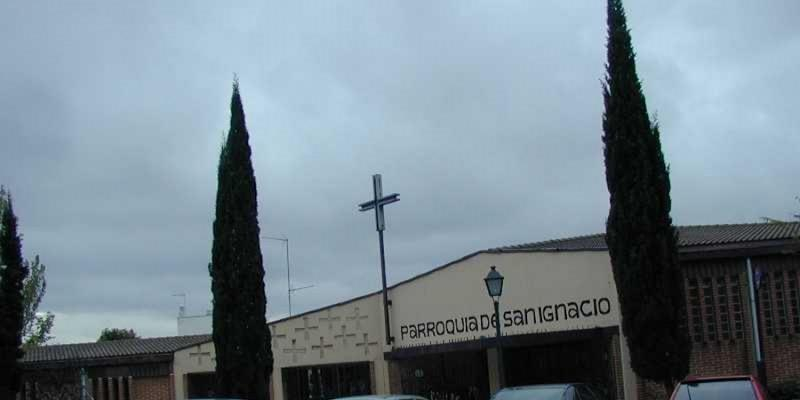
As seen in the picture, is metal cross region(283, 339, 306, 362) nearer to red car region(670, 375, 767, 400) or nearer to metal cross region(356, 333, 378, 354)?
metal cross region(356, 333, 378, 354)

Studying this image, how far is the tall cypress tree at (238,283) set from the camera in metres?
27.7

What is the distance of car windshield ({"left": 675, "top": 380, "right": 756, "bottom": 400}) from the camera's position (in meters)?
14.6

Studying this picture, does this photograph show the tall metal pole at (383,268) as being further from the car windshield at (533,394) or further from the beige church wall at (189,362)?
the car windshield at (533,394)

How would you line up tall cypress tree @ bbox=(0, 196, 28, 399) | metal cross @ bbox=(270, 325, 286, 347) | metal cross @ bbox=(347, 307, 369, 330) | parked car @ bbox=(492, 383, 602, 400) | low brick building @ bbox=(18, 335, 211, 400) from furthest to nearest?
low brick building @ bbox=(18, 335, 211, 400)
metal cross @ bbox=(270, 325, 286, 347)
metal cross @ bbox=(347, 307, 369, 330)
tall cypress tree @ bbox=(0, 196, 28, 399)
parked car @ bbox=(492, 383, 602, 400)

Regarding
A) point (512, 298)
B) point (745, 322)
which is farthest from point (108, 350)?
point (745, 322)

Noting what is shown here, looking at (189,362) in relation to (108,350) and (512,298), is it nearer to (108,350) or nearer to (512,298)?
(108,350)

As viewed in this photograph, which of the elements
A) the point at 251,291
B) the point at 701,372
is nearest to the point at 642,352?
the point at 701,372

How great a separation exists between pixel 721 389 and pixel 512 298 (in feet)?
47.4

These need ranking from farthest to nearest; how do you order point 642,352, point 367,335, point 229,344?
point 367,335
point 229,344
point 642,352

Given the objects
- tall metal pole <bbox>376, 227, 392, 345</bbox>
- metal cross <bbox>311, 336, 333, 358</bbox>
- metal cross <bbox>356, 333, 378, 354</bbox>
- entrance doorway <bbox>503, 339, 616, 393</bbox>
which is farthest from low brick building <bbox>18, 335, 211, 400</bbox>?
entrance doorway <bbox>503, 339, 616, 393</bbox>

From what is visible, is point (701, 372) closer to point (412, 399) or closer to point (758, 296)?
point (758, 296)

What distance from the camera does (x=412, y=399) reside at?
16938mm

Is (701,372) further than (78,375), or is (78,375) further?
(78,375)

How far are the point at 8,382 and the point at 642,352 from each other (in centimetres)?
1920
